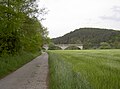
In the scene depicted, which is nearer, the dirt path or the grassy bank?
the dirt path

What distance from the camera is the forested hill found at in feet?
535

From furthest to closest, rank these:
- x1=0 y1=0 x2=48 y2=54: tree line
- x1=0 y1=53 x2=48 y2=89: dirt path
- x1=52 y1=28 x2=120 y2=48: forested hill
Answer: x1=52 y1=28 x2=120 y2=48: forested hill < x1=0 y1=0 x2=48 y2=54: tree line < x1=0 y1=53 x2=48 y2=89: dirt path

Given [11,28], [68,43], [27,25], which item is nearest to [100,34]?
[68,43]

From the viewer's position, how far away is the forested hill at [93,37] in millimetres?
163175

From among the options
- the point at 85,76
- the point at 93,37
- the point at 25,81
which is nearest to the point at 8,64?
the point at 25,81

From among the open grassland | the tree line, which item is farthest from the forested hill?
the open grassland

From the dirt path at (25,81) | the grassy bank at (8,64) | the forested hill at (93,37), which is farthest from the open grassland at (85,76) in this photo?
the forested hill at (93,37)

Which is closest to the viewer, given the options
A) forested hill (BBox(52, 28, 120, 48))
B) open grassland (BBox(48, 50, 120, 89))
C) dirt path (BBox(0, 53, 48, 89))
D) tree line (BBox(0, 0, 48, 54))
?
open grassland (BBox(48, 50, 120, 89))

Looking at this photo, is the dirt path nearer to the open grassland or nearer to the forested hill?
the open grassland

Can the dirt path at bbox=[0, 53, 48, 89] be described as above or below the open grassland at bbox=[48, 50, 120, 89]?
below

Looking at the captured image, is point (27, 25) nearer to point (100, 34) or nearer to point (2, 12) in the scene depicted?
point (2, 12)

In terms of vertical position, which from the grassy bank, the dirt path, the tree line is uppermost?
the tree line

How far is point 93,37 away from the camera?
178 meters

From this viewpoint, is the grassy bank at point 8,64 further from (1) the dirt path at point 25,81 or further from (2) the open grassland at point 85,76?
(2) the open grassland at point 85,76
